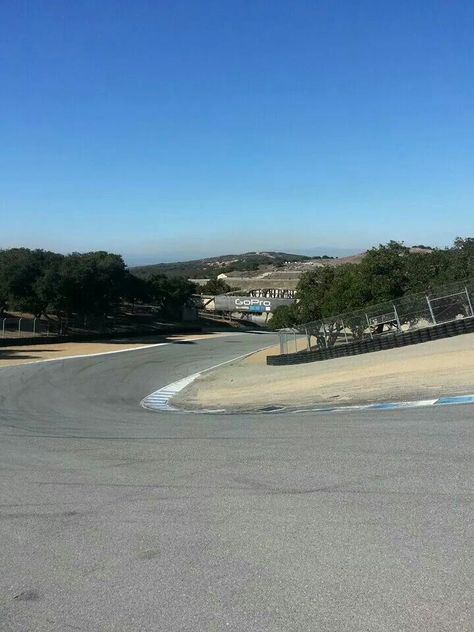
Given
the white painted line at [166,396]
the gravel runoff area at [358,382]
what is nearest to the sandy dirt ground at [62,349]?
the white painted line at [166,396]

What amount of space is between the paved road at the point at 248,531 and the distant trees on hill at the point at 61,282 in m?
57.9

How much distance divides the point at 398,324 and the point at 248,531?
24.1 m

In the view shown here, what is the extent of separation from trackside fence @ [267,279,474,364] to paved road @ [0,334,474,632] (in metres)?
16.3

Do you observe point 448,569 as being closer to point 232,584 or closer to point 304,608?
point 304,608

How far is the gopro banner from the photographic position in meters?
107

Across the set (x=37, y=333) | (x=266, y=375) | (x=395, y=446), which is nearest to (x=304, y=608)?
(x=395, y=446)

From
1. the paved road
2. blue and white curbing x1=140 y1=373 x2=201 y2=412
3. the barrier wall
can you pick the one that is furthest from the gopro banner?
the paved road

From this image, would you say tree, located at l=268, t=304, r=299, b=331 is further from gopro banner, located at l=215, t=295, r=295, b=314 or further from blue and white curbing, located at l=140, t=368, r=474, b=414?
gopro banner, located at l=215, t=295, r=295, b=314

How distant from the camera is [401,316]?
28594 millimetres

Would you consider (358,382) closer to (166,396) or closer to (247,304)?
(166,396)

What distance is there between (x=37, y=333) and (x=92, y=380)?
31102mm

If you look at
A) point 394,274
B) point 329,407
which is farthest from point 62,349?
point 329,407

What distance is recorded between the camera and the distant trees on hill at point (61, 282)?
218 ft

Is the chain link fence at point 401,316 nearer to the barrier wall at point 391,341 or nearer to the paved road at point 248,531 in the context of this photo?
the barrier wall at point 391,341
